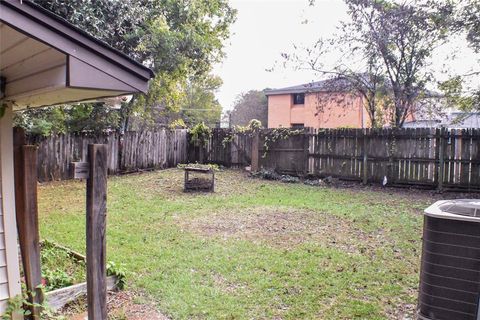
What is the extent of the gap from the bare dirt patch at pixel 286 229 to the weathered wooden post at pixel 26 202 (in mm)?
3095

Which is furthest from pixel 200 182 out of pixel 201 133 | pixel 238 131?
pixel 201 133

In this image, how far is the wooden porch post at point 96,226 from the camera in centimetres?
248

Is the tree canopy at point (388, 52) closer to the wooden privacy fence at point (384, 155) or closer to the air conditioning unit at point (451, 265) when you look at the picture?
the wooden privacy fence at point (384, 155)

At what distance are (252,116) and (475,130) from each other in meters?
24.0

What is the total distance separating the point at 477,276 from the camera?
8.14 feet

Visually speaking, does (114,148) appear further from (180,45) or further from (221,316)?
(221,316)

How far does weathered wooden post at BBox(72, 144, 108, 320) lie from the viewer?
2.47m

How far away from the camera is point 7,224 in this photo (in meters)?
2.66

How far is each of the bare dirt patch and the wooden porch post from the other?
298cm

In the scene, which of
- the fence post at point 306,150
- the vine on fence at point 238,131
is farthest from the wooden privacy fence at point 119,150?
the fence post at point 306,150

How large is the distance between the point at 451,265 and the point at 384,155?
873cm

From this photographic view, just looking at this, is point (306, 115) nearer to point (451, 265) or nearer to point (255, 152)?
point (255, 152)

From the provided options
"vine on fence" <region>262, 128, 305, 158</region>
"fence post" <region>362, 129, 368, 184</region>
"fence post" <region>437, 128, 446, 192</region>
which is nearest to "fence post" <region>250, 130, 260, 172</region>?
"vine on fence" <region>262, 128, 305, 158</region>

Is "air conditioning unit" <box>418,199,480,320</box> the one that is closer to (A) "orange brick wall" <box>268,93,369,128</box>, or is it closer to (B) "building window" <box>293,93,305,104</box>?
(A) "orange brick wall" <box>268,93,369,128</box>
